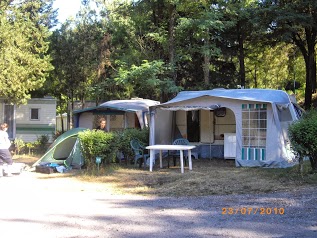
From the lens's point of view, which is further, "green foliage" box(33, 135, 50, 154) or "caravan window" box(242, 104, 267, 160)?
"green foliage" box(33, 135, 50, 154)

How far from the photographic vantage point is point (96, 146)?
35.4 ft

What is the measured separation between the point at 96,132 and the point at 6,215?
491 centimetres

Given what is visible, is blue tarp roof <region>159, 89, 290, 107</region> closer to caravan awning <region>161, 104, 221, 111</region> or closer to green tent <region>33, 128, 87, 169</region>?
caravan awning <region>161, 104, 221, 111</region>

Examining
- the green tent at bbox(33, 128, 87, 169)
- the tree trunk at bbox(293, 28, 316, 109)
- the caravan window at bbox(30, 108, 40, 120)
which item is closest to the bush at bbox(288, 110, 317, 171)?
the green tent at bbox(33, 128, 87, 169)

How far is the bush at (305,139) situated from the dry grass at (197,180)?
0.50 meters

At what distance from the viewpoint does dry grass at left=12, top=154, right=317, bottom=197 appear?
26.8ft

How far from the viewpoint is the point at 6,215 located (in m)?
6.20

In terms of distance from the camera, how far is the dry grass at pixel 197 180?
816 centimetres

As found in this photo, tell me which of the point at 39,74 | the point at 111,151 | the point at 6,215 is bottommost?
the point at 6,215

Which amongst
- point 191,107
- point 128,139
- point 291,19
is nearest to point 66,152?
point 128,139

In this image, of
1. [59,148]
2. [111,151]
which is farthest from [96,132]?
[59,148]

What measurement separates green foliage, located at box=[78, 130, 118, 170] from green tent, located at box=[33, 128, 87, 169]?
859 mm

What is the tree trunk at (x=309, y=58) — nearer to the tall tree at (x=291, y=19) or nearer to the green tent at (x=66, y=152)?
the tall tree at (x=291, y=19)

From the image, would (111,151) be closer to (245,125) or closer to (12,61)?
(245,125)
